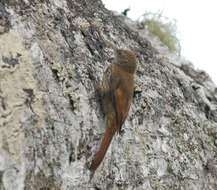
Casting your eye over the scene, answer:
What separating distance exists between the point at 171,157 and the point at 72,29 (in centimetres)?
180

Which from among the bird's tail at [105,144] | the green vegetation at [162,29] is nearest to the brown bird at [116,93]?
the bird's tail at [105,144]

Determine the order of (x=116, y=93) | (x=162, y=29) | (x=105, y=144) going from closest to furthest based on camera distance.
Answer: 1. (x=105, y=144)
2. (x=116, y=93)
3. (x=162, y=29)

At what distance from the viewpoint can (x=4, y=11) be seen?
8.63 ft

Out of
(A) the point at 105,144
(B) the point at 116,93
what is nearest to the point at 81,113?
(A) the point at 105,144

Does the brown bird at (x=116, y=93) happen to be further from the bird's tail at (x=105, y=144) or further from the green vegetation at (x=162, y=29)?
the green vegetation at (x=162, y=29)

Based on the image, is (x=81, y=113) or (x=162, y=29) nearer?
(x=81, y=113)

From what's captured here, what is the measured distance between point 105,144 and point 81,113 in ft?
1.18

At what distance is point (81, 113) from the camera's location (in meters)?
2.89

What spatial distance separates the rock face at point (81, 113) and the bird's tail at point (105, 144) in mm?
72

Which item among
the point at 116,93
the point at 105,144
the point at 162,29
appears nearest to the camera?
the point at 105,144

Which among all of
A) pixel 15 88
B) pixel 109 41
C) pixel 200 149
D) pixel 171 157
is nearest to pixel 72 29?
pixel 109 41

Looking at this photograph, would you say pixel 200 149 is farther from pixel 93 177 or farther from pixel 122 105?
pixel 93 177

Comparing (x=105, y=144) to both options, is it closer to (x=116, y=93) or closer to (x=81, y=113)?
(x=81, y=113)

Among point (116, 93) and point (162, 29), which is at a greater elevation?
point (162, 29)
